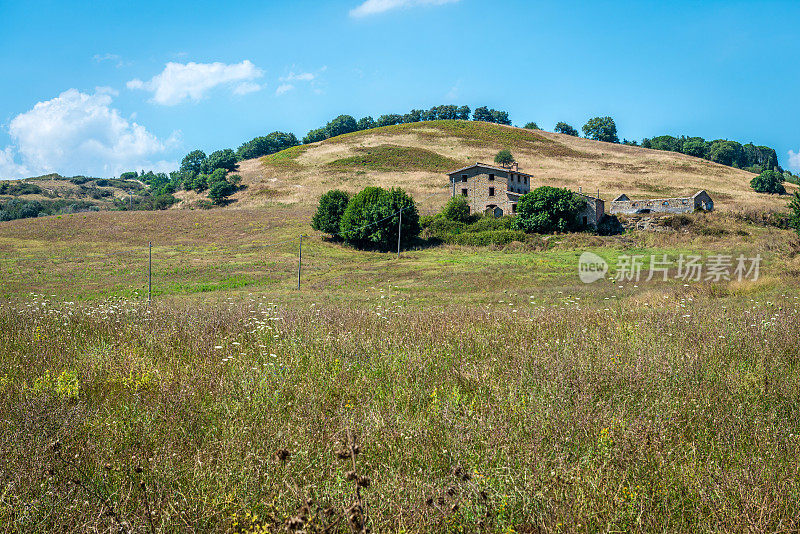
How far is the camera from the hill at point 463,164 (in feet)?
237

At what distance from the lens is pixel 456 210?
5509 cm

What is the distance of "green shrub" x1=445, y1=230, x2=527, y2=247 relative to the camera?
4516cm

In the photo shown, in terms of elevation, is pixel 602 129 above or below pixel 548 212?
above

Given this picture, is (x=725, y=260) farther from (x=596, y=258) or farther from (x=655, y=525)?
(x=655, y=525)

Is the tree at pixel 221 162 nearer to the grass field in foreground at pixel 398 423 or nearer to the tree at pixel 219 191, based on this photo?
the tree at pixel 219 191

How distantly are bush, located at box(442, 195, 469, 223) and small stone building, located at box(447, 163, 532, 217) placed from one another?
3814 mm

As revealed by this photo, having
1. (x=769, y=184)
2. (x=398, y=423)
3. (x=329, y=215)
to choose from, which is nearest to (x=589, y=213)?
(x=329, y=215)

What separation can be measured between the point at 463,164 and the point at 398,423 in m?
85.9

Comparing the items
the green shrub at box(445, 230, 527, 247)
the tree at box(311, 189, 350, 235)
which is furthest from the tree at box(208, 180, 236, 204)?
the green shrub at box(445, 230, 527, 247)

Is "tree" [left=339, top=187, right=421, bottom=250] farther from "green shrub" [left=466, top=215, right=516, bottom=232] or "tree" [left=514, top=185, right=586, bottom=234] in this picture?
"tree" [left=514, top=185, right=586, bottom=234]

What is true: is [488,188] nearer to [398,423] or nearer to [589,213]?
[589,213]

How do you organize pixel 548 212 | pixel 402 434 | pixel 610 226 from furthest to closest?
pixel 610 226
pixel 548 212
pixel 402 434

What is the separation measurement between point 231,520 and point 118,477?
940 millimetres

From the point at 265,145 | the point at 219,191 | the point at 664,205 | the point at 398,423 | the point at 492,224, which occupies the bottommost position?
the point at 398,423
